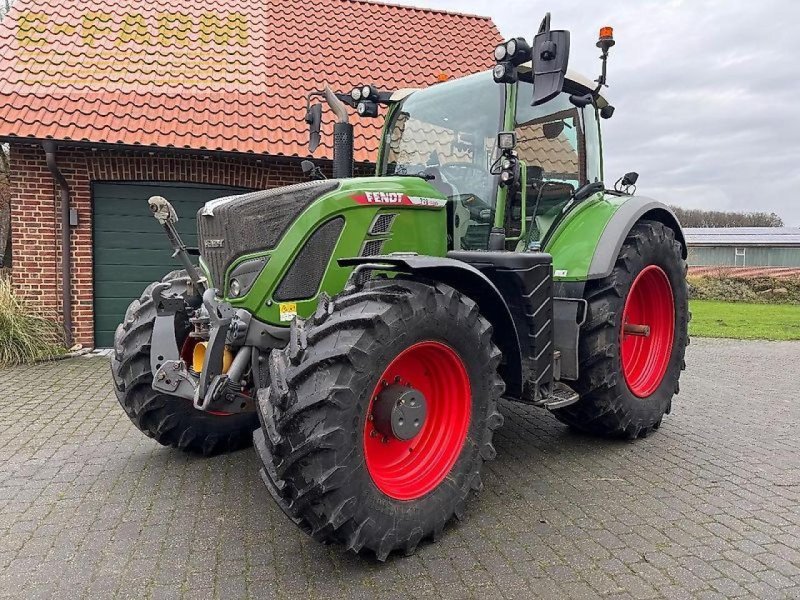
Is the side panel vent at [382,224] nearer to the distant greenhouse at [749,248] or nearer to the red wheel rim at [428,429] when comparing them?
the red wheel rim at [428,429]

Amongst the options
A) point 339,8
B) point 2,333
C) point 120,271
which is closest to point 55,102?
point 120,271

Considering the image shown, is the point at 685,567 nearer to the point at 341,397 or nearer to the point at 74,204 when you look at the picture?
the point at 341,397

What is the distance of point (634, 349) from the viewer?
15.9 ft

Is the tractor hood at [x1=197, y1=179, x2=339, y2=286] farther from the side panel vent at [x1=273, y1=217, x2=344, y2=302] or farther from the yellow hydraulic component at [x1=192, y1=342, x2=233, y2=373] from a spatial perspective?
the yellow hydraulic component at [x1=192, y1=342, x2=233, y2=373]

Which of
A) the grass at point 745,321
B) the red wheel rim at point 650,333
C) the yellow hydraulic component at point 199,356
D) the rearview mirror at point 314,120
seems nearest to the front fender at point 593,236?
the red wheel rim at point 650,333

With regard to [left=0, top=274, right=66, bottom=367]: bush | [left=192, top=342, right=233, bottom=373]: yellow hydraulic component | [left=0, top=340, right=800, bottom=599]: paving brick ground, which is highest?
[left=192, top=342, right=233, bottom=373]: yellow hydraulic component

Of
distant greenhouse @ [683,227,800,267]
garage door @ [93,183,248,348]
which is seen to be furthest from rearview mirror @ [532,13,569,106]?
distant greenhouse @ [683,227,800,267]

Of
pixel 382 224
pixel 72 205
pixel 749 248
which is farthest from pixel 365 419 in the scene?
pixel 749 248

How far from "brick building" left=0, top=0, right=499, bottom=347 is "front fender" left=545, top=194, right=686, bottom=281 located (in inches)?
179

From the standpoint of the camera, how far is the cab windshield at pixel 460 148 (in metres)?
3.93

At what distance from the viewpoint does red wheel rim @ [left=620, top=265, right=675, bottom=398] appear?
4.73 m

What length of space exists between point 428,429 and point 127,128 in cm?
643

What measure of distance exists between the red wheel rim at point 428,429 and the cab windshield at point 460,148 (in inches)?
39.9

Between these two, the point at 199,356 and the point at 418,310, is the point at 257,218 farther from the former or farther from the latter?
the point at 418,310
